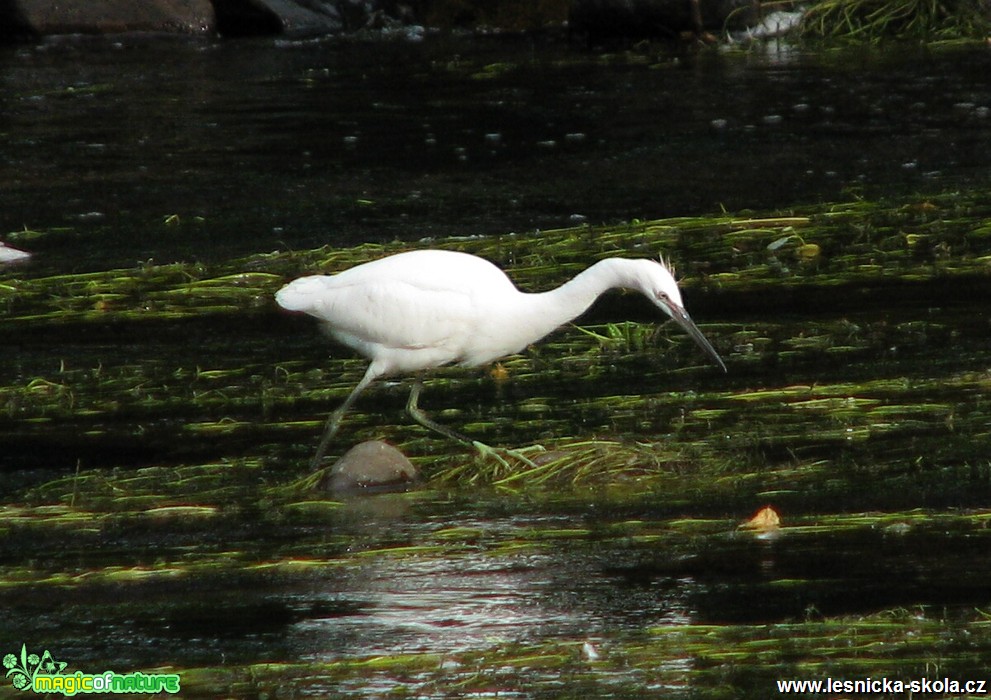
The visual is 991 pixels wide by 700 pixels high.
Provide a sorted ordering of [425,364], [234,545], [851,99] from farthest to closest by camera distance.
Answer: [851,99], [425,364], [234,545]

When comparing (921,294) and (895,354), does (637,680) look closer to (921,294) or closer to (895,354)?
(895,354)

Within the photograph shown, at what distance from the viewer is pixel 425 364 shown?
6219 millimetres

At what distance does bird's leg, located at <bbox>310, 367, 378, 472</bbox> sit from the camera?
19.6 ft

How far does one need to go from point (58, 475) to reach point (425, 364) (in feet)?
4.43

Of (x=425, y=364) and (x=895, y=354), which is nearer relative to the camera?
(x=425, y=364)

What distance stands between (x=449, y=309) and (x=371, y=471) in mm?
655

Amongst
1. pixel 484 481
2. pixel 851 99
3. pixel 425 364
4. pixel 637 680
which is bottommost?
pixel 637 680

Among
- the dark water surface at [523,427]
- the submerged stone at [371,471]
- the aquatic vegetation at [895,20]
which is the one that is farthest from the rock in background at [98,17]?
the submerged stone at [371,471]

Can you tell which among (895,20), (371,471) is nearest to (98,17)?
(895,20)

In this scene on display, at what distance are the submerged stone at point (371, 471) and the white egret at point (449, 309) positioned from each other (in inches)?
7.4

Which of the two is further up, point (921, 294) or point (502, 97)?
point (502, 97)

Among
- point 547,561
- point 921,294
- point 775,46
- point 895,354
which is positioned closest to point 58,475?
point 547,561

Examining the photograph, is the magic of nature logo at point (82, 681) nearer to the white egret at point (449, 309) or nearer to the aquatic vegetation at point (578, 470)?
the aquatic vegetation at point (578, 470)

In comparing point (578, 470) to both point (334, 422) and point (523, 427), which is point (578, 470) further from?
point (334, 422)
